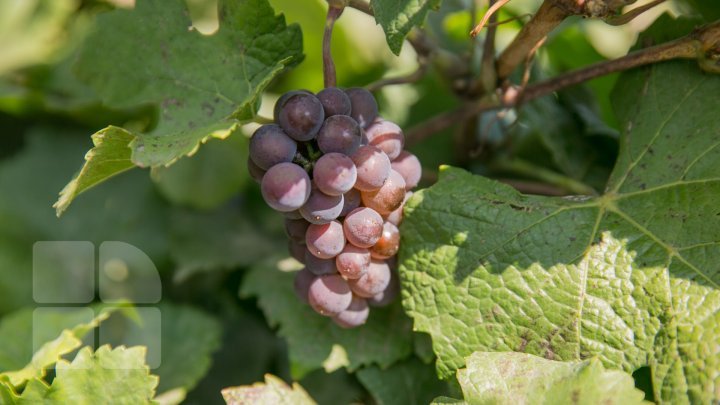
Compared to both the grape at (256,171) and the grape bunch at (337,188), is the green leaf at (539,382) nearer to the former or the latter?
the grape bunch at (337,188)

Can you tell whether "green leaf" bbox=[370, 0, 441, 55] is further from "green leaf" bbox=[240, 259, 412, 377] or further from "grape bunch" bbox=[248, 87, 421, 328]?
"green leaf" bbox=[240, 259, 412, 377]

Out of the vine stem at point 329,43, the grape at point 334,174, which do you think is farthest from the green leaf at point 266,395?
the vine stem at point 329,43

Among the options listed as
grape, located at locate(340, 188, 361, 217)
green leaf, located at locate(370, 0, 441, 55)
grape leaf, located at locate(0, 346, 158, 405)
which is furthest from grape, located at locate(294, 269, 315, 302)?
green leaf, located at locate(370, 0, 441, 55)

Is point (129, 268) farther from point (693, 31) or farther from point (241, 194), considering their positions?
point (693, 31)

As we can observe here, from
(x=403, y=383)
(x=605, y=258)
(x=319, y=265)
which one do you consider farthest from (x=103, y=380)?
(x=605, y=258)

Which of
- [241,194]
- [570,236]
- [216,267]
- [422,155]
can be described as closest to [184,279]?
[216,267]

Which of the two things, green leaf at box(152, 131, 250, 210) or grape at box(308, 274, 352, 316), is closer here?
grape at box(308, 274, 352, 316)

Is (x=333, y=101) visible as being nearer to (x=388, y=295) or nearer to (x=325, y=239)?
(x=325, y=239)
